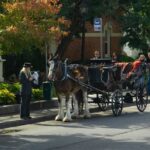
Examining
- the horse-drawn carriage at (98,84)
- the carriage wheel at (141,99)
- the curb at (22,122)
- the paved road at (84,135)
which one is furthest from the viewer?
the carriage wheel at (141,99)

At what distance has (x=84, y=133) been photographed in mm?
14469

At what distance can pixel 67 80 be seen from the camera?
17219 mm

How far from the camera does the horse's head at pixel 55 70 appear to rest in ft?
55.1

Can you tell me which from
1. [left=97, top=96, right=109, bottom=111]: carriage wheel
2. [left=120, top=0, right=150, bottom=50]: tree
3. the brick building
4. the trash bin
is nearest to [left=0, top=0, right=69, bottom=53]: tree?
[left=97, top=96, right=109, bottom=111]: carriage wheel

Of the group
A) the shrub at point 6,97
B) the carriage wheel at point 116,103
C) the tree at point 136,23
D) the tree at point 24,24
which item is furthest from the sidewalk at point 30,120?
the tree at point 136,23

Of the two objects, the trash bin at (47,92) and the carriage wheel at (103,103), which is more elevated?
the trash bin at (47,92)

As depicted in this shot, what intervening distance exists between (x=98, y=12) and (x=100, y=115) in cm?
778

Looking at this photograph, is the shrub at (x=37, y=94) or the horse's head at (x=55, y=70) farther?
the shrub at (x=37, y=94)

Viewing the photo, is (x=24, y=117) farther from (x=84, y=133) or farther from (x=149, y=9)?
(x=149, y=9)

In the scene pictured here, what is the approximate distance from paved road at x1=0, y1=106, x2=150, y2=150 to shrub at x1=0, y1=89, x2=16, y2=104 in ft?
8.70

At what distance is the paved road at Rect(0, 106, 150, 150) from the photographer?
1245 centimetres

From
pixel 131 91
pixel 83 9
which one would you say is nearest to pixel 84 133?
pixel 131 91

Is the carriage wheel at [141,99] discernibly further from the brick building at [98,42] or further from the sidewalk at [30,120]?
the brick building at [98,42]

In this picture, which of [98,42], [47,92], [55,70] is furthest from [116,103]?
[98,42]
